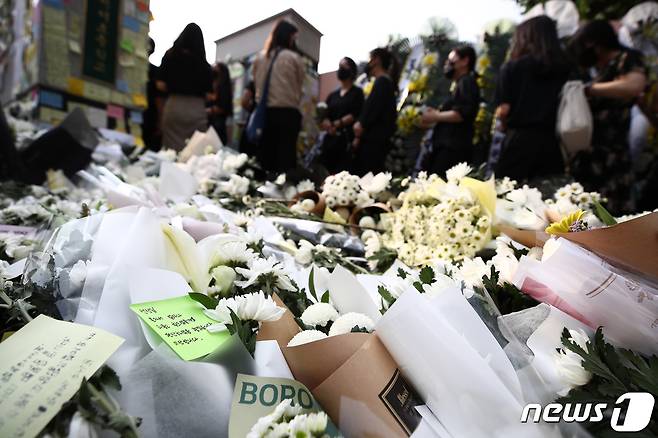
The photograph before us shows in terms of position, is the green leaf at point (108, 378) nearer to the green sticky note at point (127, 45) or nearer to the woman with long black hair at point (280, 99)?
the woman with long black hair at point (280, 99)

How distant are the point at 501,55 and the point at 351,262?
2.84m

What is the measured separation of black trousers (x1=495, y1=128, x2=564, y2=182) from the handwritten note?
2.11 m

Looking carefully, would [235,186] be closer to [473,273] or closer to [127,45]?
[473,273]

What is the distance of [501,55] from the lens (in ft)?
10.8

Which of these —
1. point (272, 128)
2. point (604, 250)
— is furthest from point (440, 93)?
point (604, 250)

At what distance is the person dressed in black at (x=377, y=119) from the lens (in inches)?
119

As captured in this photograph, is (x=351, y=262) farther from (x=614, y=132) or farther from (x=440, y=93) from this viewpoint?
(x=440, y=93)

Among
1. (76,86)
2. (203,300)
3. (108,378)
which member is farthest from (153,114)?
(108,378)

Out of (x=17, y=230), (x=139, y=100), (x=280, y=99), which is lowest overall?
(x=17, y=230)

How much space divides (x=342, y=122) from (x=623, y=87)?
1810 mm

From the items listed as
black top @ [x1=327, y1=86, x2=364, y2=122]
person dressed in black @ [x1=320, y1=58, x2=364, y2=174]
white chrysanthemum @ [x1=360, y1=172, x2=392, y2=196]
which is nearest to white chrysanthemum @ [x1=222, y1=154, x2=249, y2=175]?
white chrysanthemum @ [x1=360, y1=172, x2=392, y2=196]

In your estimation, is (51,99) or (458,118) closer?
(51,99)

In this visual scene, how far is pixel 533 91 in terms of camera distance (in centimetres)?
A: 216

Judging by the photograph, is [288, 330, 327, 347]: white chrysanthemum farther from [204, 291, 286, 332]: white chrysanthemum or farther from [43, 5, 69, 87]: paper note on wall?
[43, 5, 69, 87]: paper note on wall
